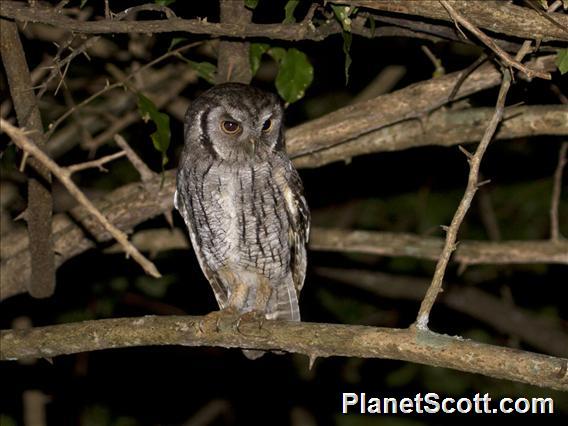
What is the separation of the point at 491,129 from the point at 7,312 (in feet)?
12.1

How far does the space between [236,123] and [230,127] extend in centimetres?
3

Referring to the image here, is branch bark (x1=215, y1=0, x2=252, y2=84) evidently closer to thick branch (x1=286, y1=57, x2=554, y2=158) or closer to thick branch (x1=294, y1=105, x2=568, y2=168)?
thick branch (x1=286, y1=57, x2=554, y2=158)

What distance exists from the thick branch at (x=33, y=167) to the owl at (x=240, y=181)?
598mm

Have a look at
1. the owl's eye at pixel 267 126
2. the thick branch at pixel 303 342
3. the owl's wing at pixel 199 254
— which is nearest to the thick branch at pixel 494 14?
the owl's eye at pixel 267 126

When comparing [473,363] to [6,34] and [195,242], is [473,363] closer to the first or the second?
[195,242]

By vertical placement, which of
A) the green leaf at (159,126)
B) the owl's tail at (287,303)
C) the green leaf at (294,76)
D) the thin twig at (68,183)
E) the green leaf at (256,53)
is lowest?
the thin twig at (68,183)

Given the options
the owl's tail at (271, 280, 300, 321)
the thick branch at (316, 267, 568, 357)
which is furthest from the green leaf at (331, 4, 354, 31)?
the thick branch at (316, 267, 568, 357)

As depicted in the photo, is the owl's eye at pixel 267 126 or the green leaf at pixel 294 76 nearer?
the green leaf at pixel 294 76

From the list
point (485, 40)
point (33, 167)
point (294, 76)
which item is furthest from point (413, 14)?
point (33, 167)

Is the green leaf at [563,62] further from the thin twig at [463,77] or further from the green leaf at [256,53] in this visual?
the green leaf at [256,53]

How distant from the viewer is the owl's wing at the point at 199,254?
156 inches

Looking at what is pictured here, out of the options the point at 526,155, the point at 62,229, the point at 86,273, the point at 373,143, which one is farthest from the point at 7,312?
the point at 526,155

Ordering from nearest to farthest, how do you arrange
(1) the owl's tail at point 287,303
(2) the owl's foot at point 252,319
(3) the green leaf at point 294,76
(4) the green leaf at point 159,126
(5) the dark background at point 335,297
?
(2) the owl's foot at point 252,319, (4) the green leaf at point 159,126, (3) the green leaf at point 294,76, (1) the owl's tail at point 287,303, (5) the dark background at point 335,297

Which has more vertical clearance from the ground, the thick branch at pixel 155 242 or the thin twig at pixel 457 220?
the thick branch at pixel 155 242
